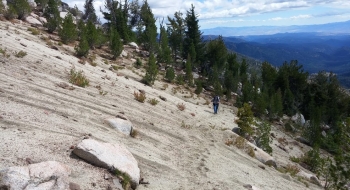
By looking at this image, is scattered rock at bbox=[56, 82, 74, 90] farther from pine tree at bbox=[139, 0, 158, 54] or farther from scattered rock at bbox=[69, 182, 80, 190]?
pine tree at bbox=[139, 0, 158, 54]

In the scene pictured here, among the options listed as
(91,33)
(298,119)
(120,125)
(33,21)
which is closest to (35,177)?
(120,125)

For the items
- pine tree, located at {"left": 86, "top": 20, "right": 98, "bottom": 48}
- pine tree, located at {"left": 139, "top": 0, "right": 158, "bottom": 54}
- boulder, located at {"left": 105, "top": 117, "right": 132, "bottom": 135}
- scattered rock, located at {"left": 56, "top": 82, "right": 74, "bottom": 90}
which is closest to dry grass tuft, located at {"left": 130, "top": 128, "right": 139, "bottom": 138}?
boulder, located at {"left": 105, "top": 117, "right": 132, "bottom": 135}

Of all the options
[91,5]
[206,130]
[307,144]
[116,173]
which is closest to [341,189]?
[206,130]

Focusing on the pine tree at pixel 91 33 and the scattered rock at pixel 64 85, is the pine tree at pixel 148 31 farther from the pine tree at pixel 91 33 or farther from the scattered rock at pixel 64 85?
the scattered rock at pixel 64 85

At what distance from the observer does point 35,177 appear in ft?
22.7

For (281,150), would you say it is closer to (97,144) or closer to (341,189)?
(341,189)

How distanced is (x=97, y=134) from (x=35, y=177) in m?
4.92

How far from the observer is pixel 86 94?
1709 centimetres

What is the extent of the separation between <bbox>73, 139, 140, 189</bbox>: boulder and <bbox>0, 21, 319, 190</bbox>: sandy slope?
0.23 metres

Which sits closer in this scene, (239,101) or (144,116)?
(144,116)

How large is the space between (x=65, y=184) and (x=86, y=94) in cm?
1039

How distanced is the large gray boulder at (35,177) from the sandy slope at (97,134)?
2.51ft

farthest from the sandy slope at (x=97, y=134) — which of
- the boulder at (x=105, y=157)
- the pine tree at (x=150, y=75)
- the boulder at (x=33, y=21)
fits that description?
the boulder at (x=33, y=21)

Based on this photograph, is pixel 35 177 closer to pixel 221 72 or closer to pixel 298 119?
pixel 298 119
